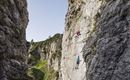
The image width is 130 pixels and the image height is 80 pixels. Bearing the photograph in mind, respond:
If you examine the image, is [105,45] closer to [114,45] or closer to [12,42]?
[114,45]

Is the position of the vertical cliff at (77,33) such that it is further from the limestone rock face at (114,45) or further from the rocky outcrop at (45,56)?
the rocky outcrop at (45,56)

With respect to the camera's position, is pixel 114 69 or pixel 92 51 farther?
pixel 92 51

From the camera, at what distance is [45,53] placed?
133250mm

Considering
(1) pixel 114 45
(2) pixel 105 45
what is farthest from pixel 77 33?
(1) pixel 114 45

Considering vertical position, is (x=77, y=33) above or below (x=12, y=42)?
above

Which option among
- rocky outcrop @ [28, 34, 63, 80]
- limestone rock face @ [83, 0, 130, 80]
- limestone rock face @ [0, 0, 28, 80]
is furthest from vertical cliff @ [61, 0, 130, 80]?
rocky outcrop @ [28, 34, 63, 80]

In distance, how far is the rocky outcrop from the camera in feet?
355

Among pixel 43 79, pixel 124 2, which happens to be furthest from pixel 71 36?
pixel 43 79

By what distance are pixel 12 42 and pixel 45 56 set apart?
8781 cm

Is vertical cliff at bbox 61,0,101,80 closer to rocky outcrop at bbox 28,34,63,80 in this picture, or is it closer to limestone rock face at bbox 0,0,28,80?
limestone rock face at bbox 0,0,28,80

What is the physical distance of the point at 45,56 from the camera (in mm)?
132625

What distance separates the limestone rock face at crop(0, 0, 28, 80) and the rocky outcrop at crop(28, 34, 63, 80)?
54.7 metres

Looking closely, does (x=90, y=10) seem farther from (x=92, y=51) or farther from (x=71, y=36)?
(x=92, y=51)

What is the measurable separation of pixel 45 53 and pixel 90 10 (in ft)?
301
